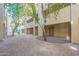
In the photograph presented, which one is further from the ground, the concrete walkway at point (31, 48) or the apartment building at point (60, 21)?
the apartment building at point (60, 21)

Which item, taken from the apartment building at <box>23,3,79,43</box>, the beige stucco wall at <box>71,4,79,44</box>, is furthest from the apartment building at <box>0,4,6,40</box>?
the beige stucco wall at <box>71,4,79,44</box>

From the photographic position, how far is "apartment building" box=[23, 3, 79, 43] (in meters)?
8.23

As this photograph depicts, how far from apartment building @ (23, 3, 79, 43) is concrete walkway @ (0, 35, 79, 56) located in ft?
0.63

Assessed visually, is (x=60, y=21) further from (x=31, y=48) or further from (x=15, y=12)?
(x=15, y=12)

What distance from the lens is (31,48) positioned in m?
8.25

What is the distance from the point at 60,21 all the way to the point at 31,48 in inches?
30.3

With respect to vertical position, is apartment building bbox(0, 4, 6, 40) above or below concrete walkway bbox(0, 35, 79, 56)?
above

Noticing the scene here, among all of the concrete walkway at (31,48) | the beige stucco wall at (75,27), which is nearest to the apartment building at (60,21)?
the beige stucco wall at (75,27)

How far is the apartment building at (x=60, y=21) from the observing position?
27.0ft

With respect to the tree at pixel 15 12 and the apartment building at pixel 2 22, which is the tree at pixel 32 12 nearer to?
the tree at pixel 15 12

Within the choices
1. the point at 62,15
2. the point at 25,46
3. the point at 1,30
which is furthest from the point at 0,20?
the point at 62,15

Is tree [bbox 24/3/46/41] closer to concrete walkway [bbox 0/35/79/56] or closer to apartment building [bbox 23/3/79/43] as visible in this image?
apartment building [bbox 23/3/79/43]

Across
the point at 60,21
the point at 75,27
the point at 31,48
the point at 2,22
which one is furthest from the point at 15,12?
the point at 75,27

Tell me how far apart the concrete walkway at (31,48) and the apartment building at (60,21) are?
0.63 feet
